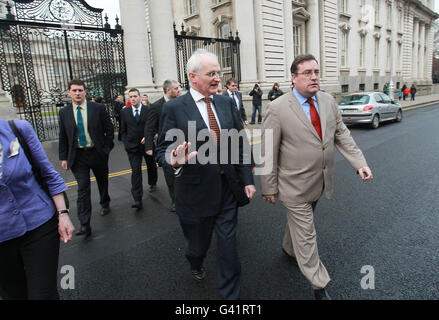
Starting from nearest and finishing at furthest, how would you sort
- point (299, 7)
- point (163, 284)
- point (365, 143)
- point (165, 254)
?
point (163, 284) → point (165, 254) → point (365, 143) → point (299, 7)

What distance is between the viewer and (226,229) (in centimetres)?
239

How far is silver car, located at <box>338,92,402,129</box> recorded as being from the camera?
12117 millimetres

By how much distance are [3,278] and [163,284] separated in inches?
50.8

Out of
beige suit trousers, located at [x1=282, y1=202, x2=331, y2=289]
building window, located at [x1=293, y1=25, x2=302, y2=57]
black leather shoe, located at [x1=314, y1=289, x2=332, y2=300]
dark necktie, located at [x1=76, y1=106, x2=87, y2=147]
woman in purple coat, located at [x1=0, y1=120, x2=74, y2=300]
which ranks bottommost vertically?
black leather shoe, located at [x1=314, y1=289, x2=332, y2=300]

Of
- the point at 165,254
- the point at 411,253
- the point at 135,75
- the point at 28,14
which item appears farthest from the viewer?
the point at 135,75

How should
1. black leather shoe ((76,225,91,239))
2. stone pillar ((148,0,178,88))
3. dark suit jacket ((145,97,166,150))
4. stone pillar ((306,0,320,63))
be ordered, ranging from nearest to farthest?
black leather shoe ((76,225,91,239)) → dark suit jacket ((145,97,166,150)) → stone pillar ((148,0,178,88)) → stone pillar ((306,0,320,63))

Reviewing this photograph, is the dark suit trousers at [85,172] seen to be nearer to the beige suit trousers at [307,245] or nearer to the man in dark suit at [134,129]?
the man in dark suit at [134,129]

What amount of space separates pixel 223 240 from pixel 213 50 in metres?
18.5

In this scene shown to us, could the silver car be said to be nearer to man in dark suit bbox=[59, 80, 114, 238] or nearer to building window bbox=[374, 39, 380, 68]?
man in dark suit bbox=[59, 80, 114, 238]

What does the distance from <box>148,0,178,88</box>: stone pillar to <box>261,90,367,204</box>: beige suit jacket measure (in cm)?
1173

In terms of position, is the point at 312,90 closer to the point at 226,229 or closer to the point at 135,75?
the point at 226,229

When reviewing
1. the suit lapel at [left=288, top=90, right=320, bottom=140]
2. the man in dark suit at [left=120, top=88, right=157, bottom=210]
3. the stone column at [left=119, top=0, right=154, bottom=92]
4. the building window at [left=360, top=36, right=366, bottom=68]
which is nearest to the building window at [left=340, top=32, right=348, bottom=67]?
the building window at [left=360, top=36, right=366, bottom=68]

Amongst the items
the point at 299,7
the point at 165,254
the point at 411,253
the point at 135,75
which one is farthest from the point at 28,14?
the point at 299,7

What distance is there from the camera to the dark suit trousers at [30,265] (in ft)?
6.01
